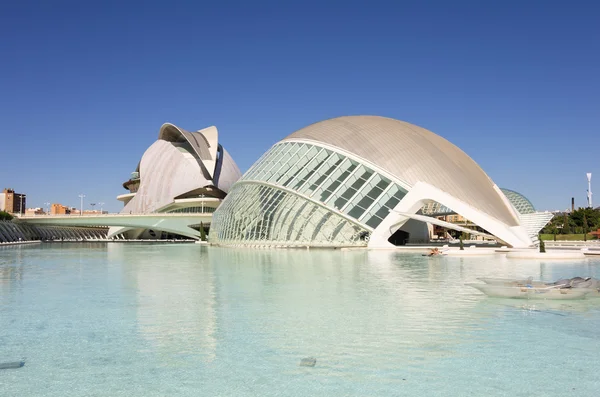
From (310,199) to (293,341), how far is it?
2947cm

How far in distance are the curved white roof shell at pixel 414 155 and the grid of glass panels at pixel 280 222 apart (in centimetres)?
491

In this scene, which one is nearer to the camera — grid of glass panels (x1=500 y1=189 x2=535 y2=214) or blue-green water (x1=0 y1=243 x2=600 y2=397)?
blue-green water (x1=0 y1=243 x2=600 y2=397)

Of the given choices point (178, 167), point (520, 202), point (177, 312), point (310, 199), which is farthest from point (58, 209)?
point (177, 312)

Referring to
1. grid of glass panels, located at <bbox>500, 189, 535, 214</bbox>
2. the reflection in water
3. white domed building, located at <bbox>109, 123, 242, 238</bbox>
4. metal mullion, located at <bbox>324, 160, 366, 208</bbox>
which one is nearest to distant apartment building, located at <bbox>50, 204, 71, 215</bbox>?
white domed building, located at <bbox>109, 123, 242, 238</bbox>

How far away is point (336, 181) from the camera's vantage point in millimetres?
38875

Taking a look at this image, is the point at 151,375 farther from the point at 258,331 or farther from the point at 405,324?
the point at 405,324

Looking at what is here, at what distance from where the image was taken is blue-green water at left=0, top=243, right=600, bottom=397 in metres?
6.70

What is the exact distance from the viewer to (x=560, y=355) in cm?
796

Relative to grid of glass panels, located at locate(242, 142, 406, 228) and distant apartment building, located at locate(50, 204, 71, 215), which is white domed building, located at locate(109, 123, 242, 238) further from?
distant apartment building, located at locate(50, 204, 71, 215)

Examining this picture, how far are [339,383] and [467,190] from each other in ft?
104

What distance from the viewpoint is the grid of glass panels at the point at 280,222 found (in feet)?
123

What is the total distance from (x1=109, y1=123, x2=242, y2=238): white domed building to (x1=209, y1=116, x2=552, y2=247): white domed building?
4314cm

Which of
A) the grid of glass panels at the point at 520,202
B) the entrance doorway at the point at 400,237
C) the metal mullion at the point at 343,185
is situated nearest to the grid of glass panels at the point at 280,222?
the metal mullion at the point at 343,185

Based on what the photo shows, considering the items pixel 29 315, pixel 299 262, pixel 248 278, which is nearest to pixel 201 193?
pixel 299 262
